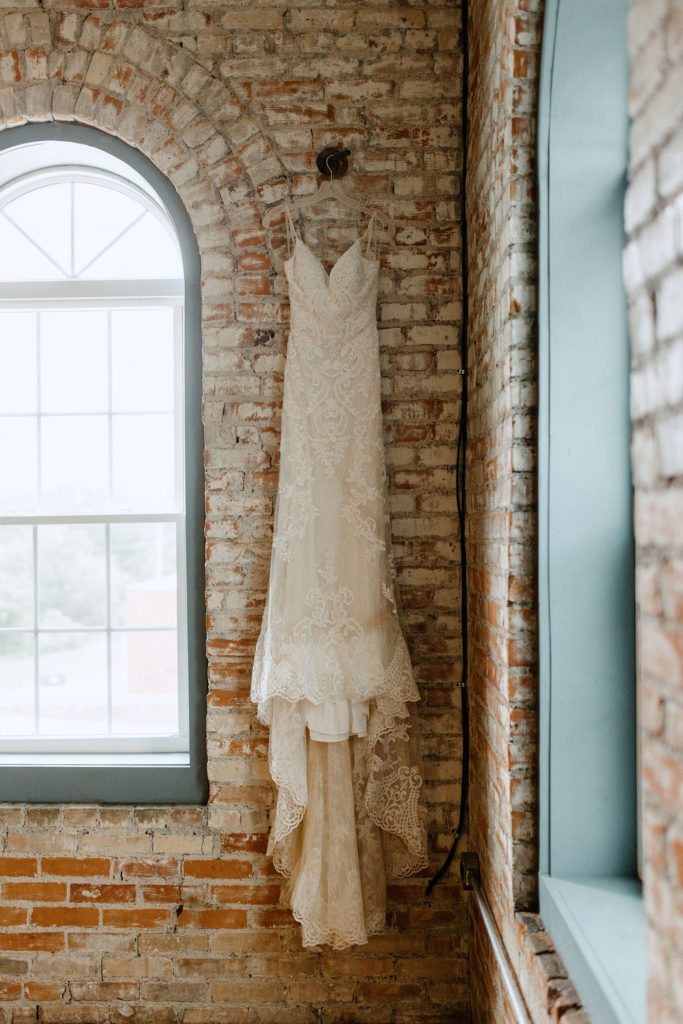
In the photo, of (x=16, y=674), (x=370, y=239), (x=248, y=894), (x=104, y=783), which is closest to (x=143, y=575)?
(x=16, y=674)

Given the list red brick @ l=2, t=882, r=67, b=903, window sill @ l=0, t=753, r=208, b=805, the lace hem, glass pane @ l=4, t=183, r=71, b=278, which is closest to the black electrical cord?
the lace hem

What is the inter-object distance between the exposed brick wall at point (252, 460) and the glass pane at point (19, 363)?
2.55 ft

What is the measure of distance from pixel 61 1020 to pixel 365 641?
1.60 m

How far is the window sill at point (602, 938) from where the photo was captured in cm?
114

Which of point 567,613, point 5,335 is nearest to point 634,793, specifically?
point 567,613

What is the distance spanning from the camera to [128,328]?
8.70 ft

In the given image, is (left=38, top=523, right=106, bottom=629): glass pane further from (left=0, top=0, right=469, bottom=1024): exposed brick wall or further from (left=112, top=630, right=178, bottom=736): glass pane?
(left=0, top=0, right=469, bottom=1024): exposed brick wall

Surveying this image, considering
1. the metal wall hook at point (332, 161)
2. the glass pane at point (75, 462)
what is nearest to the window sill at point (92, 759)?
the glass pane at point (75, 462)

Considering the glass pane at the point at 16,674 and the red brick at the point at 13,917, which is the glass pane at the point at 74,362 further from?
the red brick at the point at 13,917

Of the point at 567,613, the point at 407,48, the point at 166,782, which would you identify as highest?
the point at 407,48

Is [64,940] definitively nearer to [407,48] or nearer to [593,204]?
[593,204]

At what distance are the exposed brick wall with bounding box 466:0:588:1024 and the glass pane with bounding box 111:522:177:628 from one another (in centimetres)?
125

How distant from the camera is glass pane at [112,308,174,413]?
2.64 meters

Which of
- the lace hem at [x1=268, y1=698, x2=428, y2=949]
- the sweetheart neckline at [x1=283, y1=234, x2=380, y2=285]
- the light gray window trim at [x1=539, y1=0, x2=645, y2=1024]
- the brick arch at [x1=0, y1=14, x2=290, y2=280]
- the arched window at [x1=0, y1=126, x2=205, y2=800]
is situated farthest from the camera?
the arched window at [x1=0, y1=126, x2=205, y2=800]
